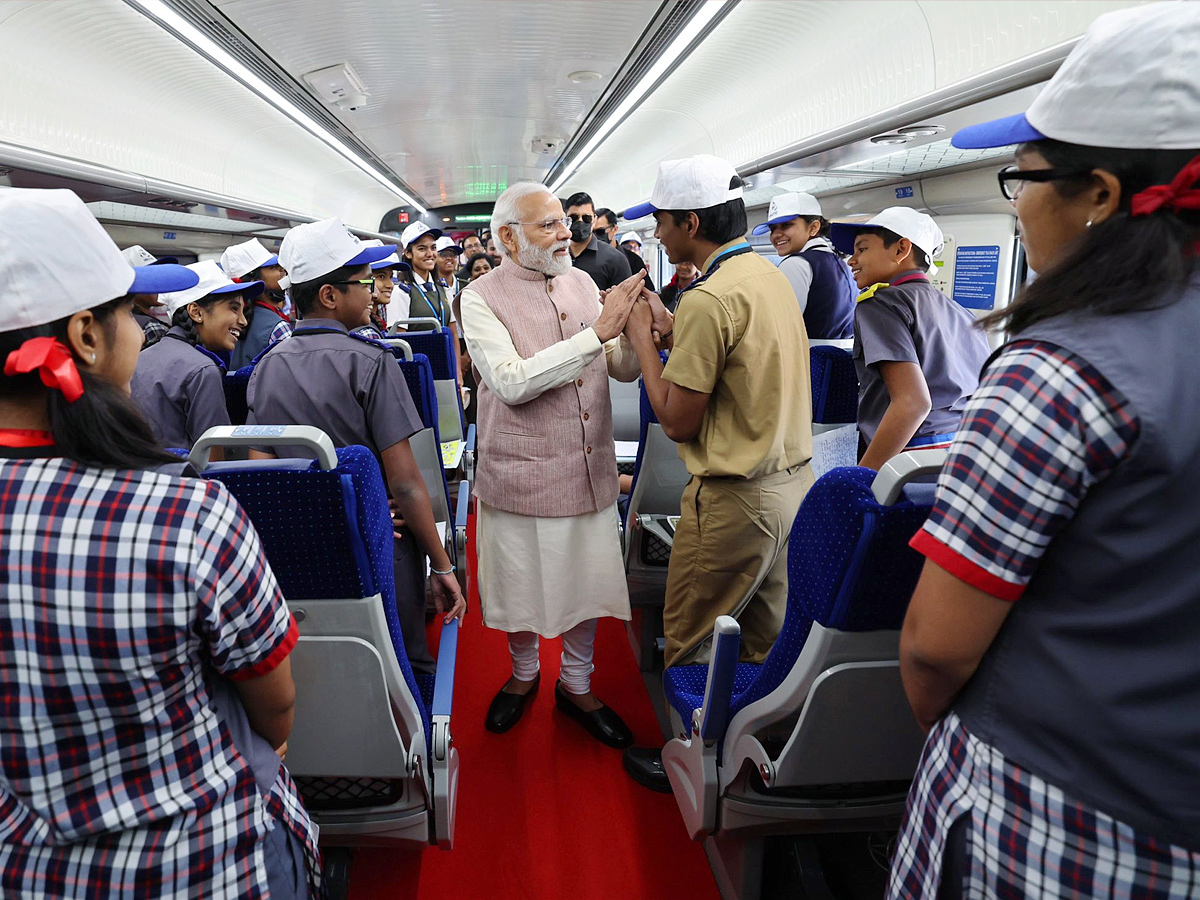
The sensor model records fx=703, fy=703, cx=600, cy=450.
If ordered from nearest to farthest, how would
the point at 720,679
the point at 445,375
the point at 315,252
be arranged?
the point at 720,679 < the point at 315,252 < the point at 445,375

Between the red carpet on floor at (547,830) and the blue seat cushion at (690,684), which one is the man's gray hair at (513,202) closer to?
the blue seat cushion at (690,684)

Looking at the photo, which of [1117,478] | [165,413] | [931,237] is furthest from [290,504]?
[931,237]

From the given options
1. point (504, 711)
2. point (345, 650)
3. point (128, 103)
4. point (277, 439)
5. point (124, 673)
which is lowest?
point (504, 711)

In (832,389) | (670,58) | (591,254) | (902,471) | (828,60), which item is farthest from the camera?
(591,254)

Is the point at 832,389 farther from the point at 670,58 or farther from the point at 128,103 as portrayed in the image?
the point at 128,103

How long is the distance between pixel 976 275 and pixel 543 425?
13.5 ft

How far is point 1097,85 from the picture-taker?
0.90 metres

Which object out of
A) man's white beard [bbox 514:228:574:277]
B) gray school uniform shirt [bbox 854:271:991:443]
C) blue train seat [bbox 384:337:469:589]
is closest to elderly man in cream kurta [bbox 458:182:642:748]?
man's white beard [bbox 514:228:574:277]

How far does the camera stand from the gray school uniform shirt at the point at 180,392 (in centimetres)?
279

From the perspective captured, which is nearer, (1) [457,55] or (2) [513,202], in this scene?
(2) [513,202]

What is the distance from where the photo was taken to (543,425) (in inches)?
104

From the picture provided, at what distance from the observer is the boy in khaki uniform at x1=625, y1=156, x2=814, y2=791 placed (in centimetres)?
221

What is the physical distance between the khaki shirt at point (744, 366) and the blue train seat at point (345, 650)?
107 cm

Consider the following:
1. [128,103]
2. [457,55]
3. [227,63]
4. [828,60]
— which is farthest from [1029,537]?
[128,103]
